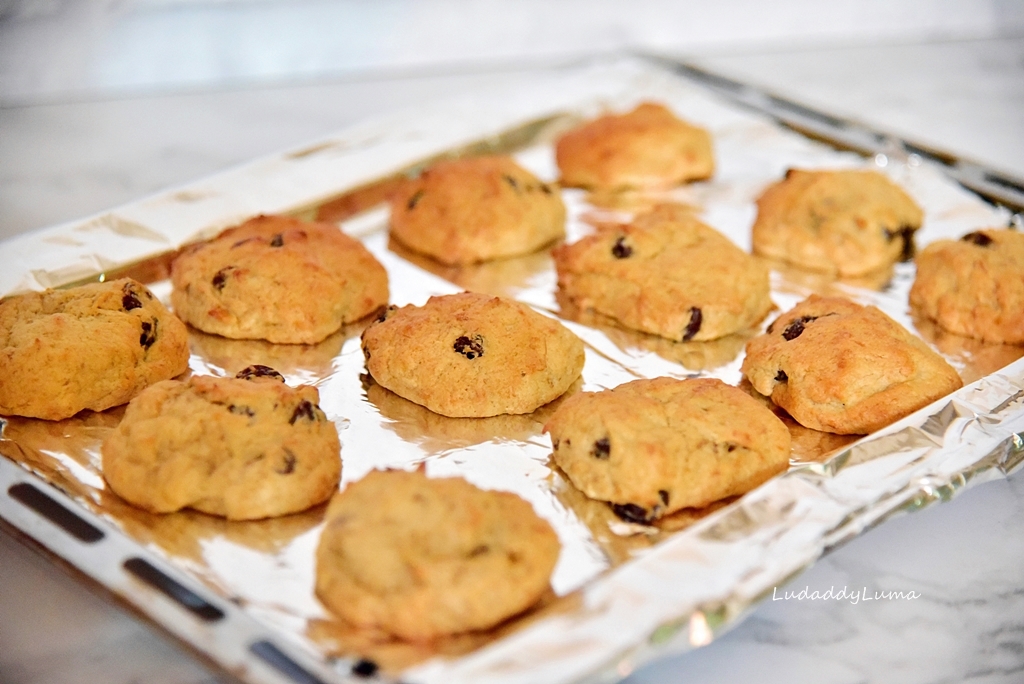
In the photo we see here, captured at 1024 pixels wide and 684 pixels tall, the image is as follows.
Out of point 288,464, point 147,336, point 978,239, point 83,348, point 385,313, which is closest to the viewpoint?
point 288,464

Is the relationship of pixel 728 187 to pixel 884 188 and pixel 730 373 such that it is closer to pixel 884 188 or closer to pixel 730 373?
pixel 884 188

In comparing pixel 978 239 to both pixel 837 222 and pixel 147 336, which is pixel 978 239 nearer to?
pixel 837 222

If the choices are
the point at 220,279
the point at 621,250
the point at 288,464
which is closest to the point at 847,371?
the point at 621,250

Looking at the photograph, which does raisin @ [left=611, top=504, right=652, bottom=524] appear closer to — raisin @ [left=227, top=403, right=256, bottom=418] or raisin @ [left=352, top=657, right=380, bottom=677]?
raisin @ [left=352, top=657, right=380, bottom=677]

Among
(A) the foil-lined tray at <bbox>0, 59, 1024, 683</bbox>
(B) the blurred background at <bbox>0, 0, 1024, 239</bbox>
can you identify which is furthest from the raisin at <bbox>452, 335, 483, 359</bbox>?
(B) the blurred background at <bbox>0, 0, 1024, 239</bbox>

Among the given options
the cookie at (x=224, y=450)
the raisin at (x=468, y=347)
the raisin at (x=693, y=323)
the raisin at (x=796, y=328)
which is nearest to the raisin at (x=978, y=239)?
the raisin at (x=796, y=328)
